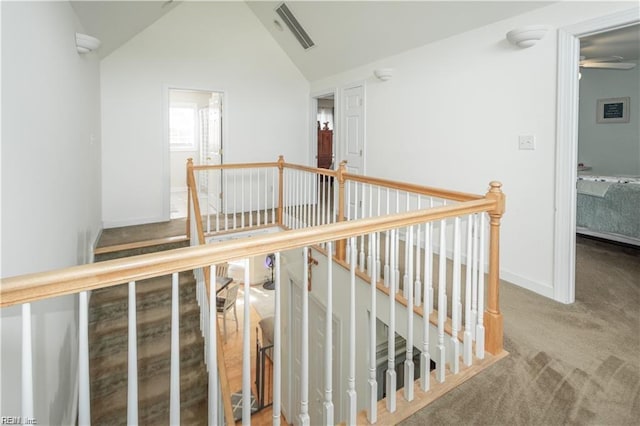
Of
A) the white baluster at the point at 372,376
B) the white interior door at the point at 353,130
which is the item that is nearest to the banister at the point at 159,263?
the white baluster at the point at 372,376

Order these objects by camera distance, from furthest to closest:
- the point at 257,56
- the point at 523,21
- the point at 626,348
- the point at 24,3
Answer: the point at 257,56 → the point at 523,21 → the point at 626,348 → the point at 24,3

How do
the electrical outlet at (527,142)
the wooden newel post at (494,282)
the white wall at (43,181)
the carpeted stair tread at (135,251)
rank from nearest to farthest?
1. the white wall at (43,181)
2. the wooden newel post at (494,282)
3. the electrical outlet at (527,142)
4. the carpeted stair tread at (135,251)

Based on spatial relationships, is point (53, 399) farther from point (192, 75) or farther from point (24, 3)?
point (192, 75)

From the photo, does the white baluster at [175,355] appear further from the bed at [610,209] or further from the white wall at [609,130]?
the white wall at [609,130]

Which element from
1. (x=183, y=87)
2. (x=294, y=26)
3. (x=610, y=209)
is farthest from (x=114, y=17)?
(x=610, y=209)

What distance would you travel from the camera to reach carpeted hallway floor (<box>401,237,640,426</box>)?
1619mm

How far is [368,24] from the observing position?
3979mm

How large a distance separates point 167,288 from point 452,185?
10.1 ft

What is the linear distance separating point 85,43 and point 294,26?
275cm

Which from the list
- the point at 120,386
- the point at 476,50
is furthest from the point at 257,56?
the point at 120,386

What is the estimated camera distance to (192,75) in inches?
204

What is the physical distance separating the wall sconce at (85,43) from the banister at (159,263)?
284cm

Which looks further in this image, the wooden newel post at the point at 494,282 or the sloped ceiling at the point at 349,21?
the sloped ceiling at the point at 349,21

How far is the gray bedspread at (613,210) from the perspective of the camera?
376 cm
